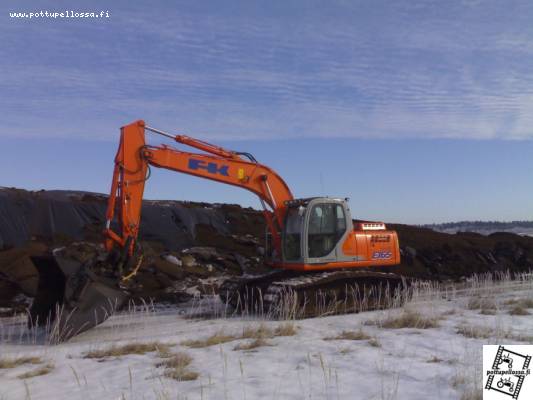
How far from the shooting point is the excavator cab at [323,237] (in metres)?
11.0

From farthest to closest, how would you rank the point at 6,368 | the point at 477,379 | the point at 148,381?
the point at 6,368, the point at 148,381, the point at 477,379

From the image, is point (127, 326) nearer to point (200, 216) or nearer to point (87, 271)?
point (87, 271)

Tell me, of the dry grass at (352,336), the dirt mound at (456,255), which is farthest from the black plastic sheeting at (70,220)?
the dry grass at (352,336)

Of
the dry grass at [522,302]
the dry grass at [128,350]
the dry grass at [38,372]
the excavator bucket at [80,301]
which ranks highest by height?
the excavator bucket at [80,301]

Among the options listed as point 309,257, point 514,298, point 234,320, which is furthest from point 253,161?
point 514,298

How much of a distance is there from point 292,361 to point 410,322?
3.03 m

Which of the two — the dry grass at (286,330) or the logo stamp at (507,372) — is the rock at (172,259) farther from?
the logo stamp at (507,372)

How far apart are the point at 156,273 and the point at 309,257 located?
5659 millimetres

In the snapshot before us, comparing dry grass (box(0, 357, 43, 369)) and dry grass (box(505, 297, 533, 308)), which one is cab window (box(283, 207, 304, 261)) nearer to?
dry grass (box(505, 297, 533, 308))

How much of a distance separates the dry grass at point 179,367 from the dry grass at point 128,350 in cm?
52

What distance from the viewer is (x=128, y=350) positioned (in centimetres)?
674

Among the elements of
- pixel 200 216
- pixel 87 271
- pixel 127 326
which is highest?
pixel 200 216

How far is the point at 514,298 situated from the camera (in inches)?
451

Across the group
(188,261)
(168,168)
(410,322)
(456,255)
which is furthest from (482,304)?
(456,255)
